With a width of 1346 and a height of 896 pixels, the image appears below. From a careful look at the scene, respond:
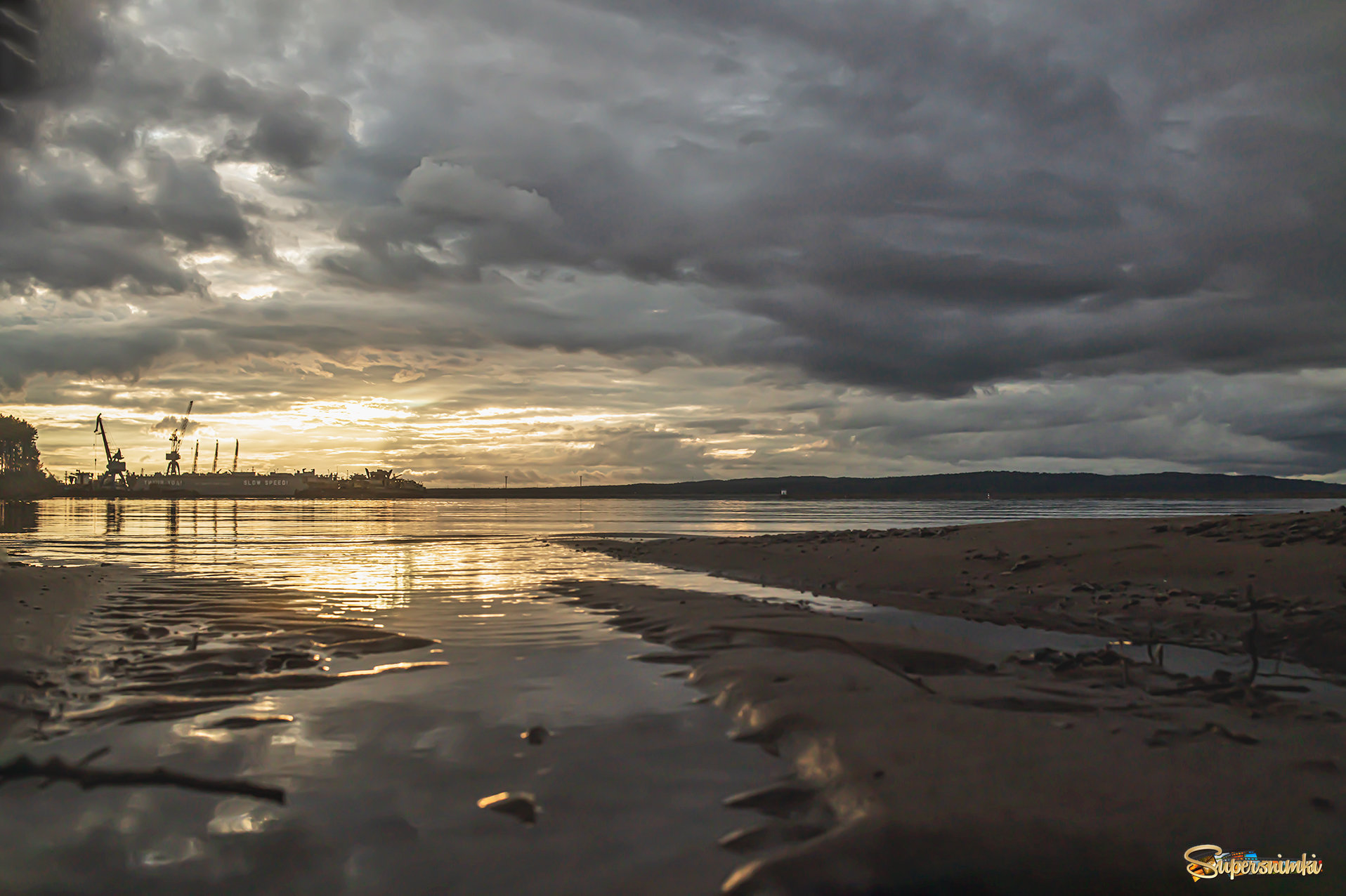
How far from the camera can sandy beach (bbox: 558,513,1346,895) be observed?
148 inches

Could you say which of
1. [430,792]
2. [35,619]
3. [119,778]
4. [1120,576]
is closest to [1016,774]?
[430,792]

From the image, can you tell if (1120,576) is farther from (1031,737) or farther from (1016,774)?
(1016,774)

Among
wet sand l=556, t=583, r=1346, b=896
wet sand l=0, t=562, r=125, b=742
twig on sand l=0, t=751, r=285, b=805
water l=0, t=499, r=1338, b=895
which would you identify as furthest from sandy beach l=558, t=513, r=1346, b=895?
wet sand l=0, t=562, r=125, b=742

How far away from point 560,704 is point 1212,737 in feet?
17.8

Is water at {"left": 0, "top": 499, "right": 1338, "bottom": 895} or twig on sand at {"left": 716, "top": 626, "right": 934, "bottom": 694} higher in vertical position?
water at {"left": 0, "top": 499, "right": 1338, "bottom": 895}

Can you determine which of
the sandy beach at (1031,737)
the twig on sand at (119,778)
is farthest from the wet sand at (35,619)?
the sandy beach at (1031,737)

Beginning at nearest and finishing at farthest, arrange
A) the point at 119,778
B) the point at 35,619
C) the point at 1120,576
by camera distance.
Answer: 1. the point at 119,778
2. the point at 35,619
3. the point at 1120,576

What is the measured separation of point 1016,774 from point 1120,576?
11.9 meters

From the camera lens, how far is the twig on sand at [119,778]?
→ 4.68 meters

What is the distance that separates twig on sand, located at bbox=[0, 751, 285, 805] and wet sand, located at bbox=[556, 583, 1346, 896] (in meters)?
3.21

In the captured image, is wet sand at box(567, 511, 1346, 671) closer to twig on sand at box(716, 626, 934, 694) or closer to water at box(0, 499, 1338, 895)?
twig on sand at box(716, 626, 934, 694)

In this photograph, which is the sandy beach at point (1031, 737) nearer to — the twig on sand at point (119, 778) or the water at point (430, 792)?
the water at point (430, 792)

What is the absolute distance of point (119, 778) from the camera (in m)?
4.89

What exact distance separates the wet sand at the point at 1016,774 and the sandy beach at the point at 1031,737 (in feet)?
0.05
